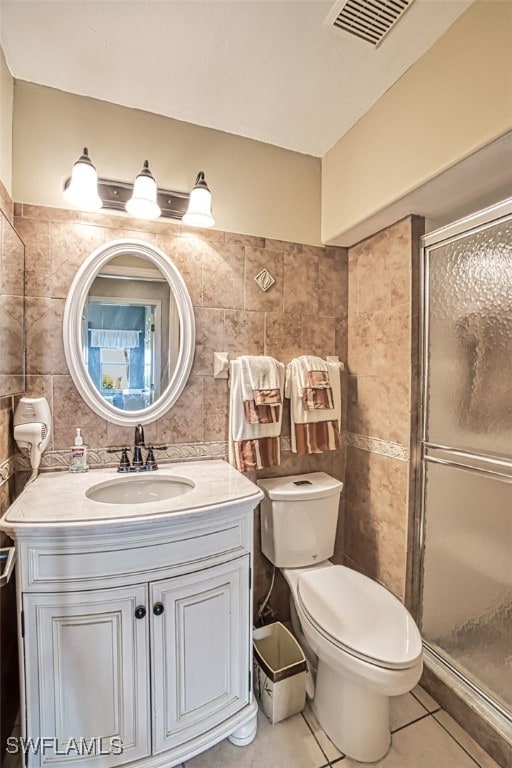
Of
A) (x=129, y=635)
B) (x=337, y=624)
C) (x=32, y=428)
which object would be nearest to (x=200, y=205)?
(x=32, y=428)

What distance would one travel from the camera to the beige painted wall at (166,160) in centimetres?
141

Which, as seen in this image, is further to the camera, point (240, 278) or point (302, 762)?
point (240, 278)

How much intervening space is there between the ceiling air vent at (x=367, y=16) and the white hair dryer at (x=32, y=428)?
1.61 m

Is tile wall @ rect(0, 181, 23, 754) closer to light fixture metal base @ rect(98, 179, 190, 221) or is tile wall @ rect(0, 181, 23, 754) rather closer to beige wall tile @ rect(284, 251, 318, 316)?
light fixture metal base @ rect(98, 179, 190, 221)

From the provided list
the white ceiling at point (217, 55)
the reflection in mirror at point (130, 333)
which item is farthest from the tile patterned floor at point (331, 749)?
the white ceiling at point (217, 55)

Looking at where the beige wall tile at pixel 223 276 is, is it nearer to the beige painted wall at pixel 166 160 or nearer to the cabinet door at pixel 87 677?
the beige painted wall at pixel 166 160

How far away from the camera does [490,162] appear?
1.15 meters

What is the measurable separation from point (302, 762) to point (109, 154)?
235cm

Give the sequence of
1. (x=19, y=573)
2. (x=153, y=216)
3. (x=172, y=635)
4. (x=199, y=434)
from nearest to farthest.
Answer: (x=19, y=573) < (x=172, y=635) < (x=153, y=216) < (x=199, y=434)

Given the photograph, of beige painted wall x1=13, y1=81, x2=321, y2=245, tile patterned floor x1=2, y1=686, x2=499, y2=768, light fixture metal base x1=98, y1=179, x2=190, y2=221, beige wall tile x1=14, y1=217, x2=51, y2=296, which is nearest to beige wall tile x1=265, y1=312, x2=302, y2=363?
beige painted wall x1=13, y1=81, x2=321, y2=245

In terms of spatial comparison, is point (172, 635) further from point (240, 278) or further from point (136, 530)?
point (240, 278)

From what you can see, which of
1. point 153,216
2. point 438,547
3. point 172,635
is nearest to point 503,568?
point 438,547

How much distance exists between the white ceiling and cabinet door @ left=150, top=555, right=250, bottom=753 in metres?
1.73

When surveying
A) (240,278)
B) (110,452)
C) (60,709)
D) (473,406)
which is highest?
(240,278)
